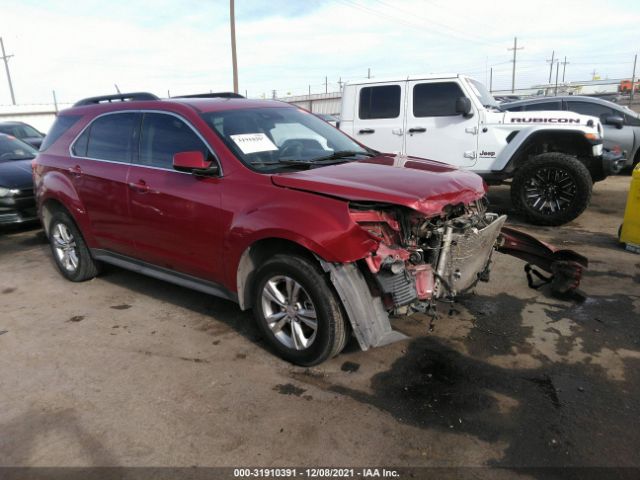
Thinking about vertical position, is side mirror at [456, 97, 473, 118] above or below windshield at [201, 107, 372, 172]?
above

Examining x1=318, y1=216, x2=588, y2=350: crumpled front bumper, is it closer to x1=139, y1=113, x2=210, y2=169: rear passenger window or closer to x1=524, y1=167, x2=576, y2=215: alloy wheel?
x1=139, y1=113, x2=210, y2=169: rear passenger window

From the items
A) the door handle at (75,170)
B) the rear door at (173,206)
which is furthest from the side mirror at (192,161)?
the door handle at (75,170)

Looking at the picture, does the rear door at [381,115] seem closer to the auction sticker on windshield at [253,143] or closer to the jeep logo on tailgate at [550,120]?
the jeep logo on tailgate at [550,120]

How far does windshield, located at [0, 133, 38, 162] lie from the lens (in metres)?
8.08

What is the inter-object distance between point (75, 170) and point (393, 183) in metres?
3.35

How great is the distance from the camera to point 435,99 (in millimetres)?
7383

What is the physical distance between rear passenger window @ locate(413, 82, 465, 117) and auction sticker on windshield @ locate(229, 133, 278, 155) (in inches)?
170

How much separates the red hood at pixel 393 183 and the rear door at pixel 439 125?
147 inches

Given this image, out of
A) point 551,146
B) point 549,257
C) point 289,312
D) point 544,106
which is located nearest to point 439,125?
point 551,146

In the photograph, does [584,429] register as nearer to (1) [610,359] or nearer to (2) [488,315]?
(1) [610,359]

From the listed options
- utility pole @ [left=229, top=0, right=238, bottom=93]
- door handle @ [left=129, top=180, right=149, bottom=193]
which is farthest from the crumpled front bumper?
utility pole @ [left=229, top=0, right=238, bottom=93]

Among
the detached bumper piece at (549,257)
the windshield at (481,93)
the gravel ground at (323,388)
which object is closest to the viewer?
the gravel ground at (323,388)

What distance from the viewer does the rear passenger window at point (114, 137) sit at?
431 centimetres

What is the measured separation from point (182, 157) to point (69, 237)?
2.52 meters
